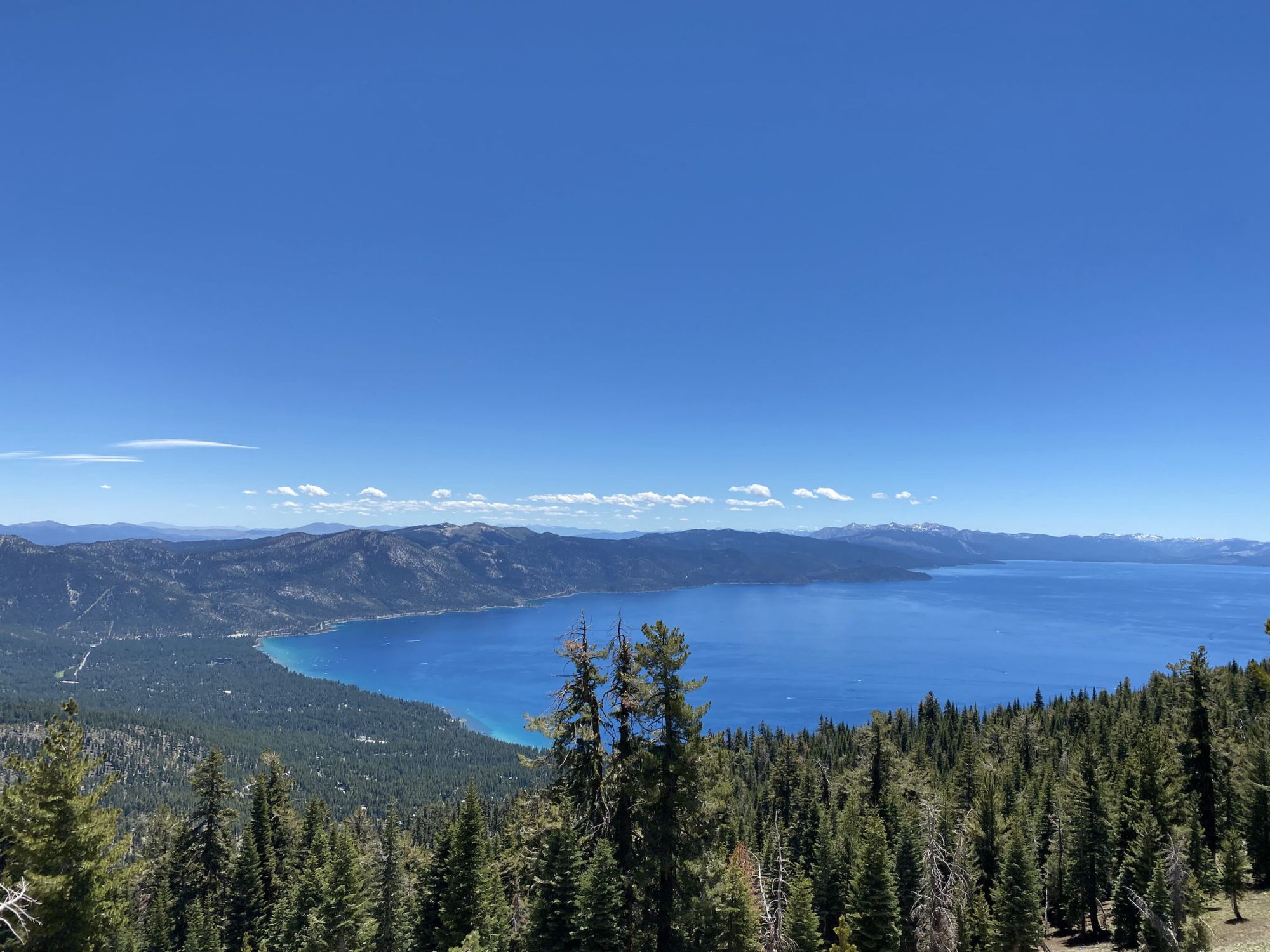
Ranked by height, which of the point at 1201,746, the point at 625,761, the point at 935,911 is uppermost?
the point at 625,761

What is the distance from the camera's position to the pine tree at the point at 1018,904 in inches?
1231

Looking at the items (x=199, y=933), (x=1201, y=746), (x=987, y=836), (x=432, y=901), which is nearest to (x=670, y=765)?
(x=432, y=901)

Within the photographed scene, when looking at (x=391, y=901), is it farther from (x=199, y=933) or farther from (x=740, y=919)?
(x=740, y=919)

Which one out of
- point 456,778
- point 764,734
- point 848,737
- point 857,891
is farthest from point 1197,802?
point 456,778

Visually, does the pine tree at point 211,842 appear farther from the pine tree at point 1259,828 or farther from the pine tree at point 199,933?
the pine tree at point 1259,828

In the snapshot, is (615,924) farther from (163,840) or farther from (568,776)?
(163,840)

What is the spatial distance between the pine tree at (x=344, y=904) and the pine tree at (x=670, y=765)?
22851 millimetres

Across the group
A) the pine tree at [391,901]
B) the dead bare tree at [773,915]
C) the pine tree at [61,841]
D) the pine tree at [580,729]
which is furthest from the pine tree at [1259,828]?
the pine tree at [61,841]

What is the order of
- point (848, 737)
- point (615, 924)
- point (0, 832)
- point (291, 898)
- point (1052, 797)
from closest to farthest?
point (615, 924) → point (0, 832) → point (291, 898) → point (1052, 797) → point (848, 737)

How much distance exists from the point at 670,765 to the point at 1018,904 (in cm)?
2699

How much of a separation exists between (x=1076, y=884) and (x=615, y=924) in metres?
37.4

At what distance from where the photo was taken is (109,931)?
1914 cm

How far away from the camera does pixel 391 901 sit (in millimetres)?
36938

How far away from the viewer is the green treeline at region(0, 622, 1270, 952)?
1817 cm
